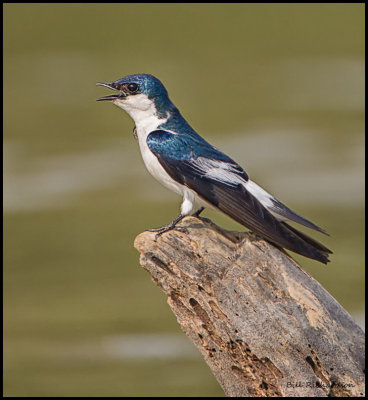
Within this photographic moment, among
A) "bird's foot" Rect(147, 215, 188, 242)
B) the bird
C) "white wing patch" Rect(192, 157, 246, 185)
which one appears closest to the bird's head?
the bird

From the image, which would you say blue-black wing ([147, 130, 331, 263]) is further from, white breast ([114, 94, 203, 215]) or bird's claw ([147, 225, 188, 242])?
bird's claw ([147, 225, 188, 242])

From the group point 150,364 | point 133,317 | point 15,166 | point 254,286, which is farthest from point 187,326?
point 15,166

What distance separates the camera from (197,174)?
22.0 ft

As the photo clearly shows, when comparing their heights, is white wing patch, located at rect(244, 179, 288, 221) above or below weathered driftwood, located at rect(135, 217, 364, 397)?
above

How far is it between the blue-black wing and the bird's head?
213mm

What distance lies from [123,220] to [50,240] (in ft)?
3.81

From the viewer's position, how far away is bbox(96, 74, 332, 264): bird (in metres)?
6.43

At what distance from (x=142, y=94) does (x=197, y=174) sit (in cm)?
68

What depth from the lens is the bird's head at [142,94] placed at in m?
7.02

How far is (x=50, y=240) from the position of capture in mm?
16219

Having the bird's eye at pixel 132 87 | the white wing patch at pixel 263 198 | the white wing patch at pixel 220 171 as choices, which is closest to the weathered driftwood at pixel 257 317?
the white wing patch at pixel 263 198

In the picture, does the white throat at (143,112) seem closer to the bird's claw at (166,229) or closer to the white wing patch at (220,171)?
the white wing patch at (220,171)

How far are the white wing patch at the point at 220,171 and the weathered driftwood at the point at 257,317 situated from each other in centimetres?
48

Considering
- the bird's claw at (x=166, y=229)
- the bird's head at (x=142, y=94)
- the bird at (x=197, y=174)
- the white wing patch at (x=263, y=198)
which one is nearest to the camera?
the bird's claw at (x=166, y=229)
